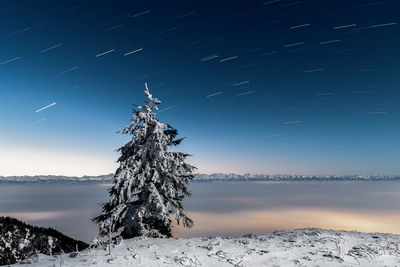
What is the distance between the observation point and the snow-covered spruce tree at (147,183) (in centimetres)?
1200

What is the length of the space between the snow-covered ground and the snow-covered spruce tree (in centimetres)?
397

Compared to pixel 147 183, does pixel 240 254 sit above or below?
below

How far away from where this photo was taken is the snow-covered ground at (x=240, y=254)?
6.17 meters

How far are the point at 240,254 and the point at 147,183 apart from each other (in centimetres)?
755

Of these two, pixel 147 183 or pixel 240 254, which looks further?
pixel 147 183

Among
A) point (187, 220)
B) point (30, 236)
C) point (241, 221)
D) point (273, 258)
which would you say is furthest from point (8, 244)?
point (241, 221)

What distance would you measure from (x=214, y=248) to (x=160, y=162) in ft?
22.2

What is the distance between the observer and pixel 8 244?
415 inches

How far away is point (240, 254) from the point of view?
265 inches

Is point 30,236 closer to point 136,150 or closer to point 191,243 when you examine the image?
point 136,150

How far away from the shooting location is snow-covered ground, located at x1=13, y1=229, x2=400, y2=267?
6172 millimetres

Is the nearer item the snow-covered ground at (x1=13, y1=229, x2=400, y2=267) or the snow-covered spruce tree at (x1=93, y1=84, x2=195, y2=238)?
the snow-covered ground at (x1=13, y1=229, x2=400, y2=267)

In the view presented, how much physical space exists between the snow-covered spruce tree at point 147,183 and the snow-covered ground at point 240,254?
13.0 feet

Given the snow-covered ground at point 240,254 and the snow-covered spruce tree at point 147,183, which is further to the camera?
the snow-covered spruce tree at point 147,183
